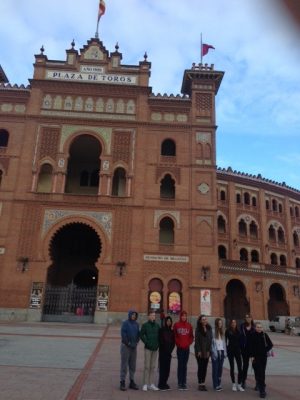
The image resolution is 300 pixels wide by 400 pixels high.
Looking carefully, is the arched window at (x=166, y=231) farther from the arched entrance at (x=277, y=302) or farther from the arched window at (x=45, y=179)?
the arched entrance at (x=277, y=302)

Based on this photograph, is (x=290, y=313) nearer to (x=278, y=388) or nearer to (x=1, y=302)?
(x=1, y=302)

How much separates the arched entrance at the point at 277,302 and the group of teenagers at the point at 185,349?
30.1 meters

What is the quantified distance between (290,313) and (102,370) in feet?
100

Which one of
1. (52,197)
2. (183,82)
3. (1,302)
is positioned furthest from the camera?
(183,82)

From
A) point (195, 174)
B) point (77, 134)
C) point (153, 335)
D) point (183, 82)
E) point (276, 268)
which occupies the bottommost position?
point (153, 335)

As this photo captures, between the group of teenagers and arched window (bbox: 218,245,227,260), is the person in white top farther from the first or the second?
arched window (bbox: 218,245,227,260)

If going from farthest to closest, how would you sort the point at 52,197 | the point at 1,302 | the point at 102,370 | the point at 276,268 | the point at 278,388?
the point at 276,268, the point at 52,197, the point at 1,302, the point at 102,370, the point at 278,388

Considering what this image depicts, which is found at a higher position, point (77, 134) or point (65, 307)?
point (77, 134)

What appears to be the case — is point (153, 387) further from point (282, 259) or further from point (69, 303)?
point (282, 259)

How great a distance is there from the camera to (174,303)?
88.4 ft

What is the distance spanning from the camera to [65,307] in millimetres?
27531

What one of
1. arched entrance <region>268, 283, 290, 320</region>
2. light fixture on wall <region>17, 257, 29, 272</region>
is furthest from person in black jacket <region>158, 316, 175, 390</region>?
arched entrance <region>268, 283, 290, 320</region>

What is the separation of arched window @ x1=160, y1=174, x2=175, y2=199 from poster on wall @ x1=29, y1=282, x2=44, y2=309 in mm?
11219

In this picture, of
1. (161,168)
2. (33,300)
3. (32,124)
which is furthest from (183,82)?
(33,300)
